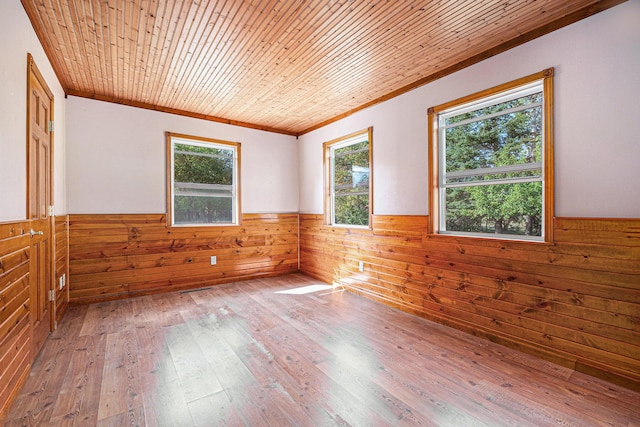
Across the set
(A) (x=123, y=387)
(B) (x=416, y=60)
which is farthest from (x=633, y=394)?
(A) (x=123, y=387)

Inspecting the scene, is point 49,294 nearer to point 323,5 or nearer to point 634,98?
point 323,5

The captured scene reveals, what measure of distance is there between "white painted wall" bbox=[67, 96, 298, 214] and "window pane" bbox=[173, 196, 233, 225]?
233mm

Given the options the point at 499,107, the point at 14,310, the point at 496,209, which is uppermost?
the point at 499,107

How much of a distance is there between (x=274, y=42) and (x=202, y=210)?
2.95 meters

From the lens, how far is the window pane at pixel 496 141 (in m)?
2.59

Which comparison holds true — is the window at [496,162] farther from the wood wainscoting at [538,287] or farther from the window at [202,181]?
the window at [202,181]

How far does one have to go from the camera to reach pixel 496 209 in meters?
2.85

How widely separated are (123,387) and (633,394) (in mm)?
3428

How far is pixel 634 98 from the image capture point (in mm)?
2045

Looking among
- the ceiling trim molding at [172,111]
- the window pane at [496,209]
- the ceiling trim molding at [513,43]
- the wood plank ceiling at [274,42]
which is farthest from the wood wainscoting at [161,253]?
the window pane at [496,209]

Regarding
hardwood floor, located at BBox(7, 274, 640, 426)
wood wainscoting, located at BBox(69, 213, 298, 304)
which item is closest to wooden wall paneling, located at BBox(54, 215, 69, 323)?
wood wainscoting, located at BBox(69, 213, 298, 304)

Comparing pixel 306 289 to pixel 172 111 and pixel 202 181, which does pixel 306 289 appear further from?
pixel 172 111

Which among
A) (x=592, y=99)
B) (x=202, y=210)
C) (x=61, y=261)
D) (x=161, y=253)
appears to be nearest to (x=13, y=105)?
(x=61, y=261)

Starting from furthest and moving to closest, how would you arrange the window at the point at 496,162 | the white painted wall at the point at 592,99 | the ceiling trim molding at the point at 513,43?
the window at the point at 496,162, the ceiling trim molding at the point at 513,43, the white painted wall at the point at 592,99
